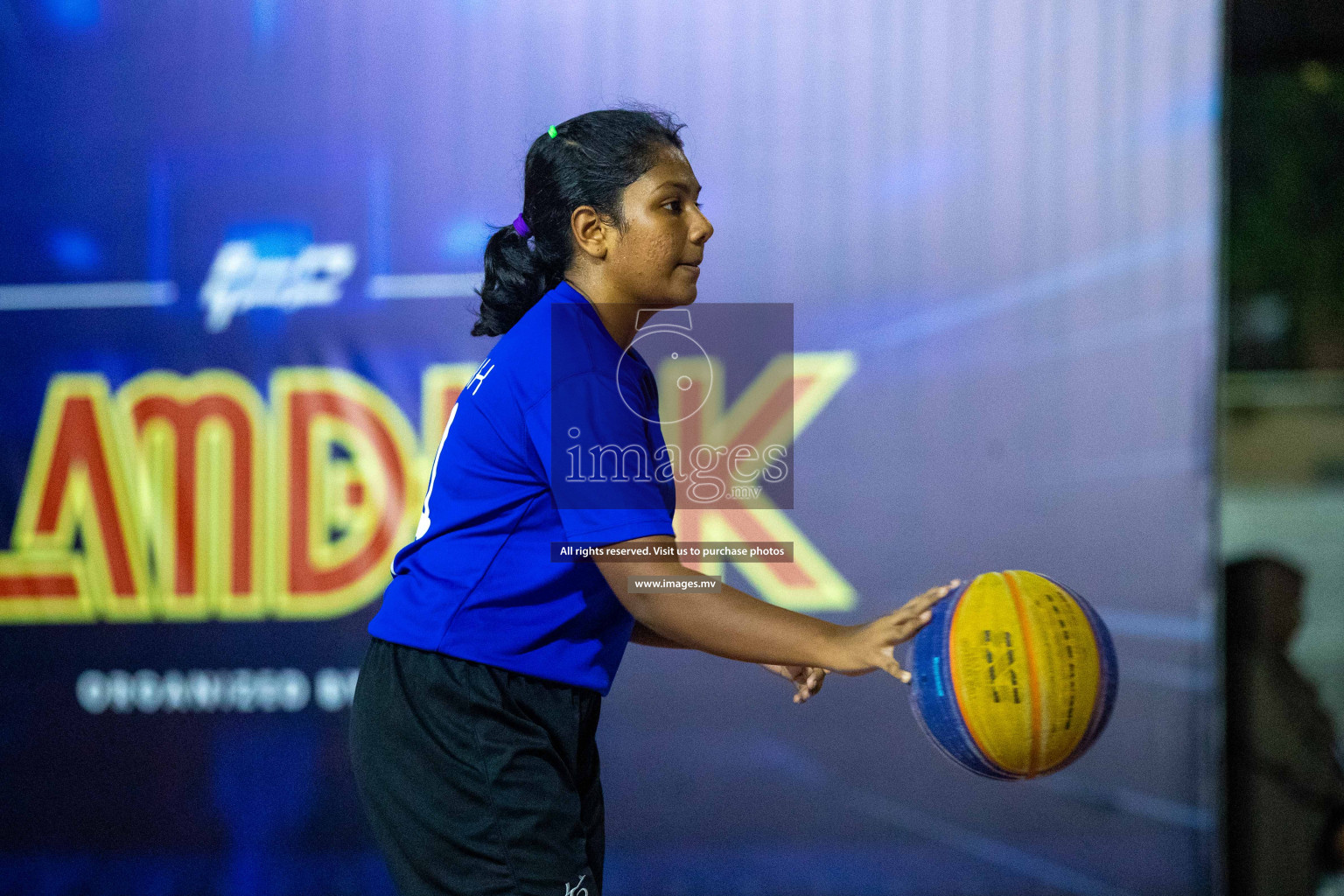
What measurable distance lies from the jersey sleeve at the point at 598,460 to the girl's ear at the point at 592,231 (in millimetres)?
283

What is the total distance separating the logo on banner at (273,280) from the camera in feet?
9.86

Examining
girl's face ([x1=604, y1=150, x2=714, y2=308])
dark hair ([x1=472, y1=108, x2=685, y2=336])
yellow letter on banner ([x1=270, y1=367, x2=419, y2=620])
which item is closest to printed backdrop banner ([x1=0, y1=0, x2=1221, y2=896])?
yellow letter on banner ([x1=270, y1=367, x2=419, y2=620])

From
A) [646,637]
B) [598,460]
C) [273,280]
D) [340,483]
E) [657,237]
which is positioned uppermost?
[273,280]

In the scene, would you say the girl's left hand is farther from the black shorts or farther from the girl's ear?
the girl's ear

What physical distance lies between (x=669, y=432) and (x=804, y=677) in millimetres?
1479

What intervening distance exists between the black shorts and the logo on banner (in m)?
1.83

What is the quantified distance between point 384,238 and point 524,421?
1.85 meters

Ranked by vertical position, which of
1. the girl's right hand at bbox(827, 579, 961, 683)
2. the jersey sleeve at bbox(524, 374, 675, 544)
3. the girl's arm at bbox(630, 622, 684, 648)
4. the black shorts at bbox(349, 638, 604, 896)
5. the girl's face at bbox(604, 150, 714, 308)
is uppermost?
the girl's face at bbox(604, 150, 714, 308)

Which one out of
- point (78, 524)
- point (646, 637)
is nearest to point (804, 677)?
point (646, 637)

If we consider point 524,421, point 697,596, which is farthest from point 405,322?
point 697,596

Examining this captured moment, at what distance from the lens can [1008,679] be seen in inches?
55.6

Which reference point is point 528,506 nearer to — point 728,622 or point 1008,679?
point 728,622

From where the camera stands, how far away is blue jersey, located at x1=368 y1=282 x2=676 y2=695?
1324mm

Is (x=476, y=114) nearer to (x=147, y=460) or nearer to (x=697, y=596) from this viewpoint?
(x=147, y=460)
